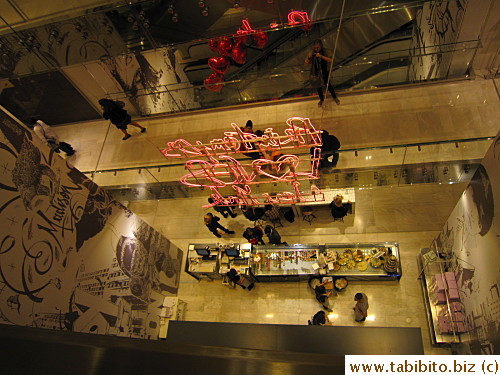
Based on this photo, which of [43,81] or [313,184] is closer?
[313,184]

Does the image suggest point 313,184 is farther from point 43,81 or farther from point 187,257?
point 43,81

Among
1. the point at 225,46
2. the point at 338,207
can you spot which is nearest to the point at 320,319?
the point at 338,207

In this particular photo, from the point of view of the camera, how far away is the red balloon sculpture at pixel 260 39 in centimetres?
715

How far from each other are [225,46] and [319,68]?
2548mm

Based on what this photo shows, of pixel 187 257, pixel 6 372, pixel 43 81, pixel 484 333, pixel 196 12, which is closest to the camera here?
pixel 6 372

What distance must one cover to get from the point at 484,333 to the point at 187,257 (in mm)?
6491

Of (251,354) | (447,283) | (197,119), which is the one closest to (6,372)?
(251,354)

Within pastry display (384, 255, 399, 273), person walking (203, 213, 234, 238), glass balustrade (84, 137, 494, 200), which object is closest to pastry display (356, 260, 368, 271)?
pastry display (384, 255, 399, 273)

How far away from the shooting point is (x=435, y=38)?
797 centimetres

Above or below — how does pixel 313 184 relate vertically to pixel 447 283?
above

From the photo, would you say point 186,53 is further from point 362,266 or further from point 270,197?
point 362,266

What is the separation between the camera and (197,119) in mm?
10453

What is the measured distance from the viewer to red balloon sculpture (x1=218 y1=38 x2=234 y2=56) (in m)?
7.06

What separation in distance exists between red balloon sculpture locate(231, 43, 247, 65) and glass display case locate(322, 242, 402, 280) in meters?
5.33
